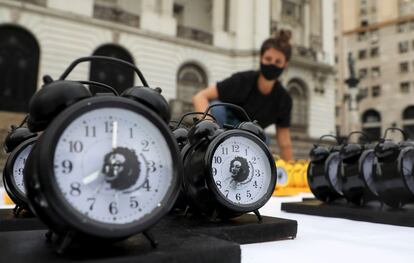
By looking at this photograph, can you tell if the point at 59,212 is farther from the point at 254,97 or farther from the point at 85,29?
the point at 85,29

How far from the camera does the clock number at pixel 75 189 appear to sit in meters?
0.79

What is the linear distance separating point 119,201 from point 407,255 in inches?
33.6

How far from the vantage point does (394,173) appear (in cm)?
185

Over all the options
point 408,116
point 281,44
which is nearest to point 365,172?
point 281,44

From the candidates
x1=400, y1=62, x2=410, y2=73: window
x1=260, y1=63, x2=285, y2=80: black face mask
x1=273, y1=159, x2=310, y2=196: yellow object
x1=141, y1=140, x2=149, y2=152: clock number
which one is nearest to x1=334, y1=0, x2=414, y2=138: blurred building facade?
x1=400, y1=62, x2=410, y2=73: window

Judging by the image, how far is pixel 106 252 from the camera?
813 millimetres

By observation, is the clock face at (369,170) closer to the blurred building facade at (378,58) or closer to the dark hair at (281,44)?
the dark hair at (281,44)

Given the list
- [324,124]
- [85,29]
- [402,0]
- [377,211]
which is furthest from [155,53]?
[402,0]

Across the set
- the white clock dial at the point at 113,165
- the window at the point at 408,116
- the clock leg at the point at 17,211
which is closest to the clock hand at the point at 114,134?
the white clock dial at the point at 113,165

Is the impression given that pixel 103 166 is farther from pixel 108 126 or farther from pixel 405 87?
pixel 405 87

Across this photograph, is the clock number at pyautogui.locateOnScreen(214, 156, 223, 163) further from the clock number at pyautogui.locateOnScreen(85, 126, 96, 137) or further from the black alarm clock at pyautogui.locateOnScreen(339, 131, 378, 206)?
the black alarm clock at pyautogui.locateOnScreen(339, 131, 378, 206)

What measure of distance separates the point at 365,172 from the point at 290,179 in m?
1.98

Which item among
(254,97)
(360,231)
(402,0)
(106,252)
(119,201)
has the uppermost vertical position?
(402,0)

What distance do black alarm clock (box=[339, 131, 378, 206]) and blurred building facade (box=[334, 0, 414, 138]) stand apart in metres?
26.4
